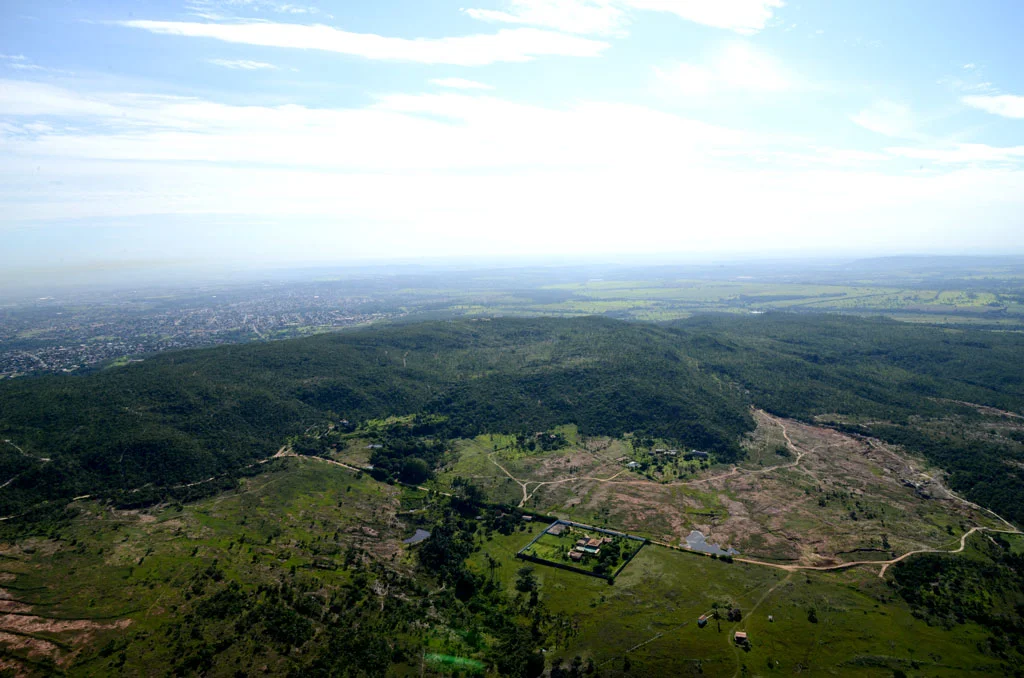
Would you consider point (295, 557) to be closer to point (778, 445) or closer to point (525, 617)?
point (525, 617)

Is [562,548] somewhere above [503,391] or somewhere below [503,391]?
below

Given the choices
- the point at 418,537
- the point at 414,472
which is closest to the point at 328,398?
the point at 414,472

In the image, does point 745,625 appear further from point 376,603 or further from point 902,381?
point 902,381

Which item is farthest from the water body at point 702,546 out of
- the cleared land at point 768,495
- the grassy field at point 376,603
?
the grassy field at point 376,603

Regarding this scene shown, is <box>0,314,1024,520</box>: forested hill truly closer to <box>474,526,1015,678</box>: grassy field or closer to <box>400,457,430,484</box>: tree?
<box>400,457,430,484</box>: tree

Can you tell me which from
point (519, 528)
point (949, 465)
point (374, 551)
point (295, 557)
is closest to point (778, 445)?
point (949, 465)

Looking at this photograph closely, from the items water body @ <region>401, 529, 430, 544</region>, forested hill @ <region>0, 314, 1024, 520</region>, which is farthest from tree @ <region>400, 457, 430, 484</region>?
forested hill @ <region>0, 314, 1024, 520</region>

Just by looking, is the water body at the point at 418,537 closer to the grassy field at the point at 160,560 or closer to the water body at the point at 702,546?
the grassy field at the point at 160,560
